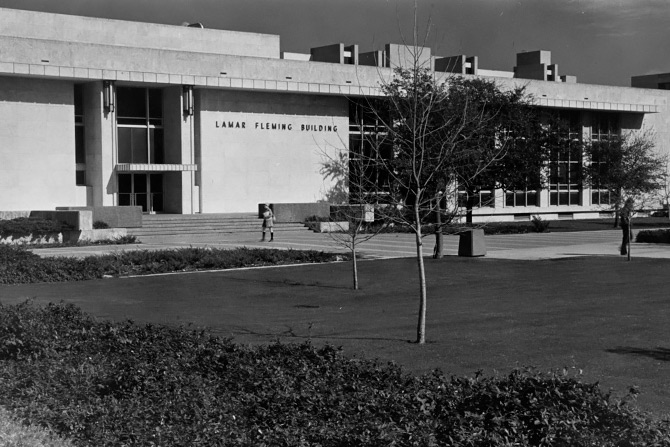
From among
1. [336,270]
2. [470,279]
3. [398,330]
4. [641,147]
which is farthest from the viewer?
[641,147]

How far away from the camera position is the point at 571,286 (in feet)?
60.0

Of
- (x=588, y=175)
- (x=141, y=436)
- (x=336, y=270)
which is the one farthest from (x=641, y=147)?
(x=141, y=436)

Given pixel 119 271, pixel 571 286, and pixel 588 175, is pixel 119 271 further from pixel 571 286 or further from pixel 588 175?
pixel 588 175

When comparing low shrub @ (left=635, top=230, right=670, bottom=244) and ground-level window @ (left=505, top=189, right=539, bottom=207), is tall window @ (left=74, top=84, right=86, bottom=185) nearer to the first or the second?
low shrub @ (left=635, top=230, right=670, bottom=244)

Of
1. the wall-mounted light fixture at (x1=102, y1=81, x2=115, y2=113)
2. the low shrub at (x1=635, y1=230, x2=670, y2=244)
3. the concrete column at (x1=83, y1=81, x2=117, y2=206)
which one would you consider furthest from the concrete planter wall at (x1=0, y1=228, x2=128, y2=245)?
the low shrub at (x1=635, y1=230, x2=670, y2=244)

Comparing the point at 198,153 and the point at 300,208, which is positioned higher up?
the point at 198,153

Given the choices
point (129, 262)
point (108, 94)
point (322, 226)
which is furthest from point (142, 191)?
point (129, 262)

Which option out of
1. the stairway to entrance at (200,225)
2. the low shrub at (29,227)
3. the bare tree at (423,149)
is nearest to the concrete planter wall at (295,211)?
the stairway to entrance at (200,225)

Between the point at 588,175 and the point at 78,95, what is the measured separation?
3318 cm

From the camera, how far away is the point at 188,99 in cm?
4541

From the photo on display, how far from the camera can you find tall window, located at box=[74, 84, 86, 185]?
145 feet

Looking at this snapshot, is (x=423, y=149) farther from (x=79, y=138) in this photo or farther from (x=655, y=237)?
(x=79, y=138)

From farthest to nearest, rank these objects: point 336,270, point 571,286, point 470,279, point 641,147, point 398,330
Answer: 1. point 641,147
2. point 336,270
3. point 470,279
4. point 571,286
5. point 398,330

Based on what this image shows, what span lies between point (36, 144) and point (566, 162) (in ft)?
114
